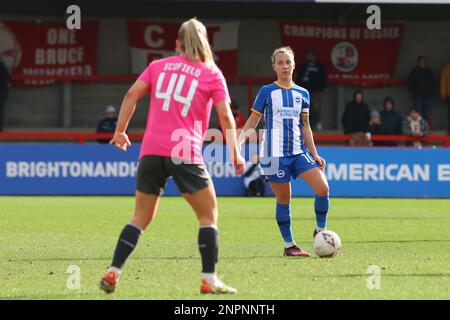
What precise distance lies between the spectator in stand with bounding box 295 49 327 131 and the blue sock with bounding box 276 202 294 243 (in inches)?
688

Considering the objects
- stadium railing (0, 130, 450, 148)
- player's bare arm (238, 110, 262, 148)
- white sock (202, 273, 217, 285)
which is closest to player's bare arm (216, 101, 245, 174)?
white sock (202, 273, 217, 285)

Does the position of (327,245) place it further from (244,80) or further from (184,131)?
(244,80)

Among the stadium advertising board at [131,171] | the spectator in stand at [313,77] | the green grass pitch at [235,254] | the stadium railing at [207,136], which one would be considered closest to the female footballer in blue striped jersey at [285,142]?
the green grass pitch at [235,254]

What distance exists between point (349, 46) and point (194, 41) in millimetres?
23906

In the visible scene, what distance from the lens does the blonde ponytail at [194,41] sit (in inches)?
319

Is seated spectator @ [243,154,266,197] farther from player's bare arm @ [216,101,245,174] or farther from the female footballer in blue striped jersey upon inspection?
player's bare arm @ [216,101,245,174]

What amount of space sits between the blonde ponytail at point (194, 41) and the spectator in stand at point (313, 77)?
68.9ft

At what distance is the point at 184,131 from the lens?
816cm

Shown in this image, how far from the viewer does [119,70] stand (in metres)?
31.5

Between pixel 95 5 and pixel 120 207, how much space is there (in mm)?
11618

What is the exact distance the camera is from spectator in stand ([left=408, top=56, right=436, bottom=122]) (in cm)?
3030

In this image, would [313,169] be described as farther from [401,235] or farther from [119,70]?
[119,70]

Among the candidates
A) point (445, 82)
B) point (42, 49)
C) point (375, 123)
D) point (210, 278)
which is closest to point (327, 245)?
point (210, 278)
